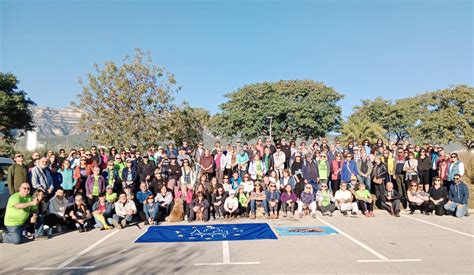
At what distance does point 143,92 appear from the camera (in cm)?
2012

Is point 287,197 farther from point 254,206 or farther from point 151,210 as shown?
point 151,210

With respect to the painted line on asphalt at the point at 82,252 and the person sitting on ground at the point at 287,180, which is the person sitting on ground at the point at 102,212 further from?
the person sitting on ground at the point at 287,180

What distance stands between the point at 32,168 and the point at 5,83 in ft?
106

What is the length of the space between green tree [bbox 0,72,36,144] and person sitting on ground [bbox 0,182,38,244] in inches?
1206

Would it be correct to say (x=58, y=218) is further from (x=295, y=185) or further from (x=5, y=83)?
(x=5, y=83)

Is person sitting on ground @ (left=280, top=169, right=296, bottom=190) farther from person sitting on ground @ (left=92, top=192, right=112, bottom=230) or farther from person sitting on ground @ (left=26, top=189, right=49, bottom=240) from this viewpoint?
person sitting on ground @ (left=26, top=189, right=49, bottom=240)

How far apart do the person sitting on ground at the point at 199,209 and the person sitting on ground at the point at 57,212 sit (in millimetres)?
3223

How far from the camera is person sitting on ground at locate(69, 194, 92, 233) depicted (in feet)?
29.0

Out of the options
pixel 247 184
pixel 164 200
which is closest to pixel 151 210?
pixel 164 200

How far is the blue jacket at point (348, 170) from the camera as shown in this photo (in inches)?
447

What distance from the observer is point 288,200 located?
10.6 meters

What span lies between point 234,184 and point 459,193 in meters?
6.66

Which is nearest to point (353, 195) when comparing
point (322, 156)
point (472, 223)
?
point (322, 156)

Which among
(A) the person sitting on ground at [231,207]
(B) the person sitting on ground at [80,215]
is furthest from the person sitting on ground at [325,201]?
(B) the person sitting on ground at [80,215]
